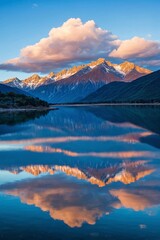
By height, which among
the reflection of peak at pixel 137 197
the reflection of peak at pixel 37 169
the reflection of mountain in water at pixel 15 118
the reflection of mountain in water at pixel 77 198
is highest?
the reflection of peak at pixel 137 197

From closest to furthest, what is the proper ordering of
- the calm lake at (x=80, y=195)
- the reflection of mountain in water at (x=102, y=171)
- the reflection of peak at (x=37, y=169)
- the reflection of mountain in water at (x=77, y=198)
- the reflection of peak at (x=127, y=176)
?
the calm lake at (x=80, y=195) < the reflection of mountain in water at (x=77, y=198) < the reflection of peak at (x=127, y=176) < the reflection of mountain in water at (x=102, y=171) < the reflection of peak at (x=37, y=169)

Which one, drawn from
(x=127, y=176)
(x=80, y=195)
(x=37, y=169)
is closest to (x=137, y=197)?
(x=80, y=195)

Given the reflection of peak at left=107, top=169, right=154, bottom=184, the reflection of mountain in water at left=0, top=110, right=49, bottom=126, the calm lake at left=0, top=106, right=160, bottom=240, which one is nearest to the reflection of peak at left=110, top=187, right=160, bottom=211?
the calm lake at left=0, top=106, right=160, bottom=240

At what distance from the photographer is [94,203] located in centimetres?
1836

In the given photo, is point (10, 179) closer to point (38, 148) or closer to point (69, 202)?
point (69, 202)

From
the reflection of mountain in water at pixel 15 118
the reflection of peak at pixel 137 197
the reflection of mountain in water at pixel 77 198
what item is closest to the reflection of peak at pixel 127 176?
the reflection of mountain in water at pixel 77 198

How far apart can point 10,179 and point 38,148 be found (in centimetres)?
1639

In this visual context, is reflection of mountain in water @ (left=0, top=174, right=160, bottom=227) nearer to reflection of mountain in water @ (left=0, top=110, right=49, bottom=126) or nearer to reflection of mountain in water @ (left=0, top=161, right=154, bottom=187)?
reflection of mountain in water @ (left=0, top=161, right=154, bottom=187)

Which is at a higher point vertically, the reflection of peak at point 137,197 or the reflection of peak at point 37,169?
the reflection of peak at point 137,197

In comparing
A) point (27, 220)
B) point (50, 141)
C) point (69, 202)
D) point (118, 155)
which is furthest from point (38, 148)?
point (27, 220)

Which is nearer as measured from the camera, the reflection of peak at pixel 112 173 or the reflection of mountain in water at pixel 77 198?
the reflection of mountain in water at pixel 77 198

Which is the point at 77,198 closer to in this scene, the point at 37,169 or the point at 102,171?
the point at 102,171

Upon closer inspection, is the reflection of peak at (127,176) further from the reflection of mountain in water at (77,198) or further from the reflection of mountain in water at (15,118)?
the reflection of mountain in water at (15,118)

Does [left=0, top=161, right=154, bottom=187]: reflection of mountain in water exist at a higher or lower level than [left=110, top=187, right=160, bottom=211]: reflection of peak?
lower
